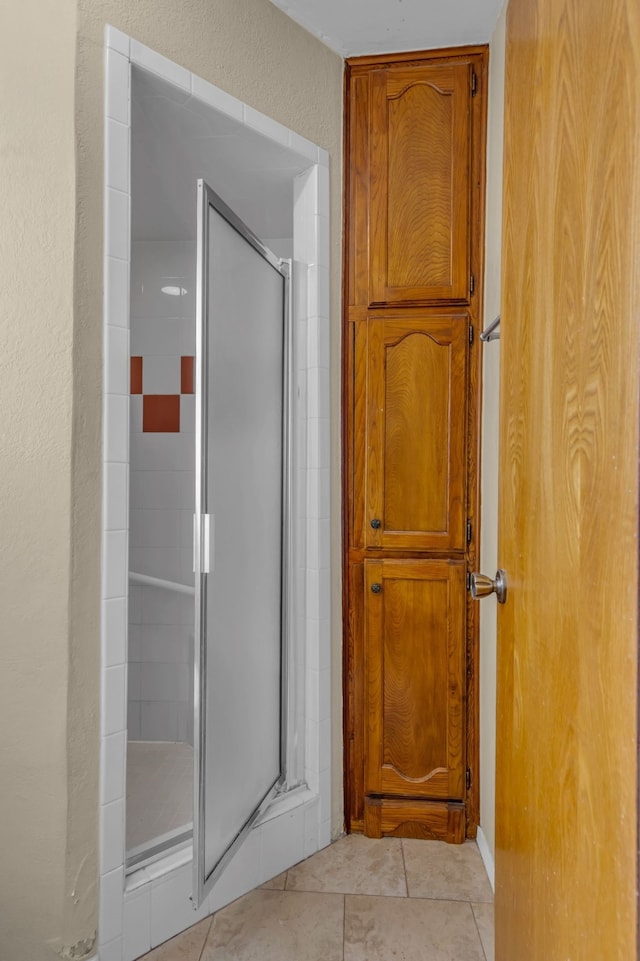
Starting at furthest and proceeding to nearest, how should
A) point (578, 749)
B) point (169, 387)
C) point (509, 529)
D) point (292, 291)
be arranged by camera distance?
point (169, 387) → point (292, 291) → point (509, 529) → point (578, 749)

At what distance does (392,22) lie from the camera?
184cm

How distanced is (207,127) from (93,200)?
55 cm

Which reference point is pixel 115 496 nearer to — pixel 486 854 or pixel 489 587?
pixel 489 587

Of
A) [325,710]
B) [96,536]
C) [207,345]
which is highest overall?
[207,345]

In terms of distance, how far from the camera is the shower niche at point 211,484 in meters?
1.45

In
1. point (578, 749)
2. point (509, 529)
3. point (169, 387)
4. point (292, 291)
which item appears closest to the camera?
point (578, 749)

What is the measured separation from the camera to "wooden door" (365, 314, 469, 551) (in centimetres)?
198

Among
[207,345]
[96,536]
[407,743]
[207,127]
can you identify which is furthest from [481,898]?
[207,127]

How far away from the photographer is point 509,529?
0.99 m

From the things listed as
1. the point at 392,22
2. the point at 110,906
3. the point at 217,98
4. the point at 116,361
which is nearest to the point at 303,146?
the point at 217,98

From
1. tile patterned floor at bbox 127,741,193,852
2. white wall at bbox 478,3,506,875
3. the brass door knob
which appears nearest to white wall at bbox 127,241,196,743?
tile patterned floor at bbox 127,741,193,852

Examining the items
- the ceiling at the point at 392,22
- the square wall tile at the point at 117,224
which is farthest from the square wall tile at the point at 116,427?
the ceiling at the point at 392,22

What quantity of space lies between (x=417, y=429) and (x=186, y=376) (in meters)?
1.25

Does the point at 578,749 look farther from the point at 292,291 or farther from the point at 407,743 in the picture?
the point at 292,291
